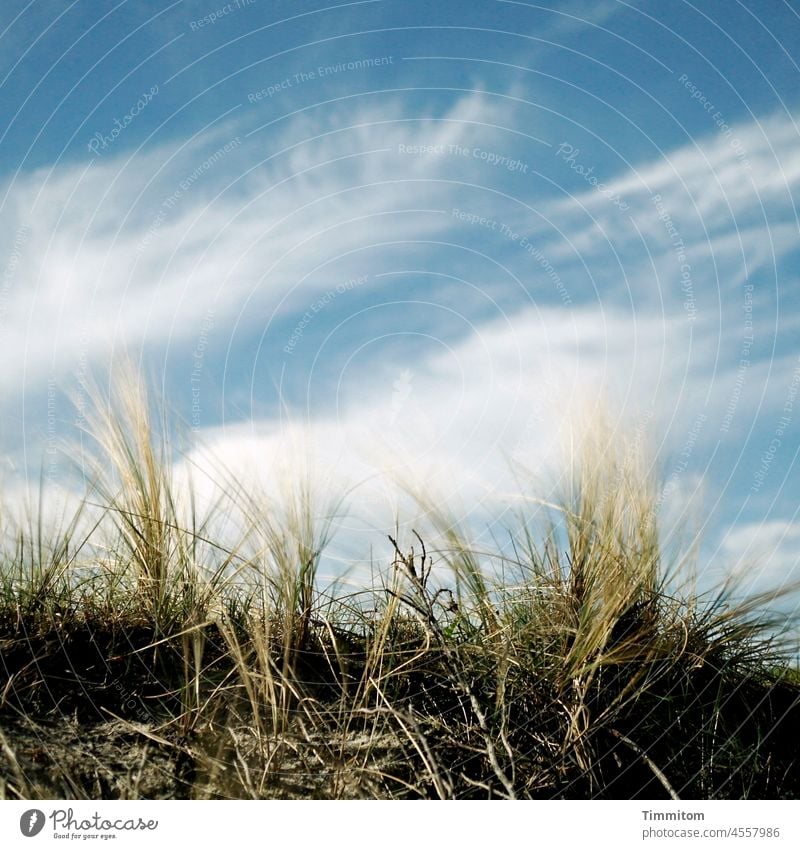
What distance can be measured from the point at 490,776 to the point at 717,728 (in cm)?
70

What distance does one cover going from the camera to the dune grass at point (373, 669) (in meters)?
1.91

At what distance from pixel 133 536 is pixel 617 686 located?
4.79ft

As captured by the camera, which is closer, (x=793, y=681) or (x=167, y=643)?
(x=167, y=643)

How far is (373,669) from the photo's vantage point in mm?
2025

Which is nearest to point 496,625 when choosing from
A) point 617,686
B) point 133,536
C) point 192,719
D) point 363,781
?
point 617,686

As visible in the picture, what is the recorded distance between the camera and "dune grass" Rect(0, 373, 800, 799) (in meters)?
1.91

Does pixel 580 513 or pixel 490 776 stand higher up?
pixel 580 513

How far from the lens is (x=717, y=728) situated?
212cm
